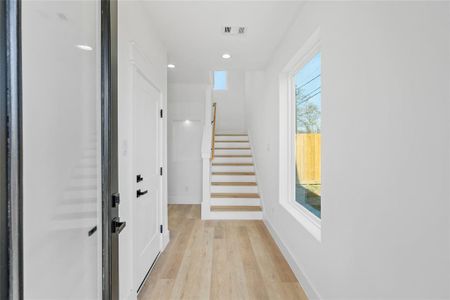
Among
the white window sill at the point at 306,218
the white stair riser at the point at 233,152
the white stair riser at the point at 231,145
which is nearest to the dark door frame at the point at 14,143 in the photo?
the white window sill at the point at 306,218

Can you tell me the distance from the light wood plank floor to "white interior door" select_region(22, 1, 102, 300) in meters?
1.24

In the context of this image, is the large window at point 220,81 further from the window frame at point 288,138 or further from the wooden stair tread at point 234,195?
the window frame at point 288,138

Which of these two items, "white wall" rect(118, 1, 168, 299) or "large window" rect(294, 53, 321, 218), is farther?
"large window" rect(294, 53, 321, 218)

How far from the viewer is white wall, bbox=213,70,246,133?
299 inches

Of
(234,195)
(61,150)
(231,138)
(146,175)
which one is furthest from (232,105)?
(61,150)

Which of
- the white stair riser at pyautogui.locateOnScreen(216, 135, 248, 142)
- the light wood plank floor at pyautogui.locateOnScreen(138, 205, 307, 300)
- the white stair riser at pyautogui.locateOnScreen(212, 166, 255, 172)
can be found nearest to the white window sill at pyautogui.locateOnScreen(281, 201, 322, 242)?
the light wood plank floor at pyautogui.locateOnScreen(138, 205, 307, 300)

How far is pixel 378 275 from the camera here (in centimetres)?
116

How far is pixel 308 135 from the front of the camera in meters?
2.47

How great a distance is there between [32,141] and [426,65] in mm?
1364

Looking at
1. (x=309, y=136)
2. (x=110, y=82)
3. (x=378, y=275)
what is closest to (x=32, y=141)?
(x=110, y=82)

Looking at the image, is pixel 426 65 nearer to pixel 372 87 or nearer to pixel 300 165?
pixel 372 87

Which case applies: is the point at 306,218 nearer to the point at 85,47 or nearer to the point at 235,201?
the point at 235,201

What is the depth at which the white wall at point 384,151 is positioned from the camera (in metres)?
0.86

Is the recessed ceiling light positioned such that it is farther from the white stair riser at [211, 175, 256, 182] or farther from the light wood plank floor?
the white stair riser at [211, 175, 256, 182]
